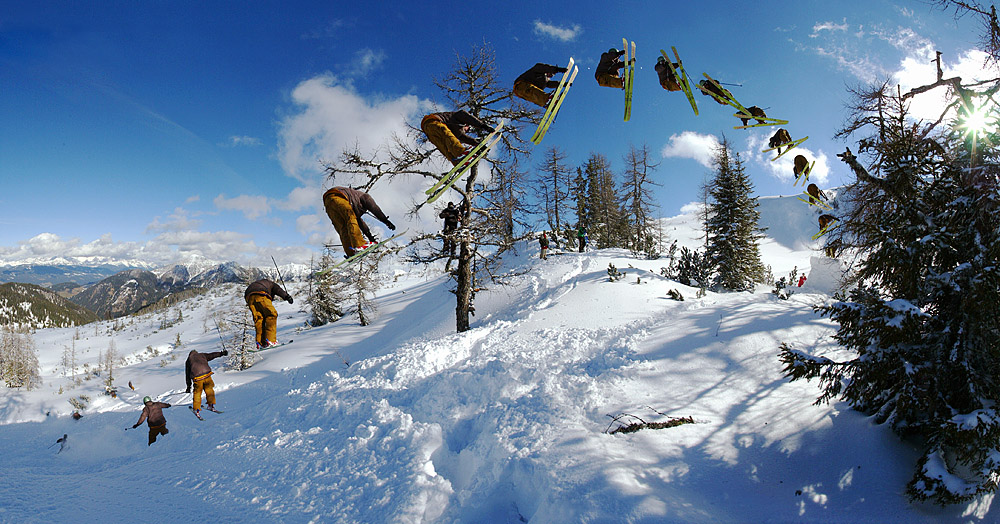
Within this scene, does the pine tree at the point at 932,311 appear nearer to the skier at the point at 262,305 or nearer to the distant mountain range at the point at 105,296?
the skier at the point at 262,305

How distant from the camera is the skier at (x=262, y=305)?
8.49 meters

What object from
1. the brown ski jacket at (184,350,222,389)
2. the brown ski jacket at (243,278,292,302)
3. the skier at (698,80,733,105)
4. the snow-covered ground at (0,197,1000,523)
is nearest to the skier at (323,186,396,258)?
the snow-covered ground at (0,197,1000,523)

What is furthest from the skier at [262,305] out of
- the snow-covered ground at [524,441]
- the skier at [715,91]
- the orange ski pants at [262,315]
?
the skier at [715,91]

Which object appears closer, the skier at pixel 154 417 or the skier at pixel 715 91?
the skier at pixel 715 91

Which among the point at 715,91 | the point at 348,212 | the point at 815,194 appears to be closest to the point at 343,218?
the point at 348,212

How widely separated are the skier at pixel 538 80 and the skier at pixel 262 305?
714 cm

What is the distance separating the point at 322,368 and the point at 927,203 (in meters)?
13.4

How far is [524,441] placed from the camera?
16.0 ft

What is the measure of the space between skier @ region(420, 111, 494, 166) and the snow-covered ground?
4269mm

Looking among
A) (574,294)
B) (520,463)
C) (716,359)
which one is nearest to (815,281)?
(574,294)

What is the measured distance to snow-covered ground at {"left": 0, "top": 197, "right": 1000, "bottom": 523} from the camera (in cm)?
387

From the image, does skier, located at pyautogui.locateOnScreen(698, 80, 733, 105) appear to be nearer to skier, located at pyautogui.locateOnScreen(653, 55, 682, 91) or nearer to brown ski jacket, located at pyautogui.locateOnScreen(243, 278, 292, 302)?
skier, located at pyautogui.locateOnScreen(653, 55, 682, 91)

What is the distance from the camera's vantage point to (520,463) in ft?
14.8

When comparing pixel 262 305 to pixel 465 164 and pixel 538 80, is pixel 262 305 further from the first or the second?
pixel 538 80
